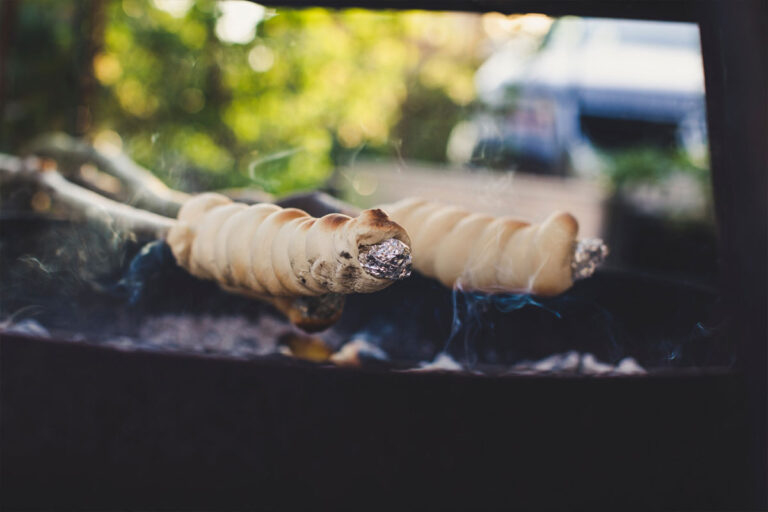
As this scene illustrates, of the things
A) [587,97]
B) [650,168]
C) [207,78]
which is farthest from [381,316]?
[587,97]

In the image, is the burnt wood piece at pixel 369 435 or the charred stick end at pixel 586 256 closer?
the burnt wood piece at pixel 369 435

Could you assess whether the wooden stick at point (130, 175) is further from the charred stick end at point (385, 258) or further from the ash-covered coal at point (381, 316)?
the charred stick end at point (385, 258)

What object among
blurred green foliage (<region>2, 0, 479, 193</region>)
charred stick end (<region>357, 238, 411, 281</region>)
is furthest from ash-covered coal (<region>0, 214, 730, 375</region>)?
blurred green foliage (<region>2, 0, 479, 193</region>)

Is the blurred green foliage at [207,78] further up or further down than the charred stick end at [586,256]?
further up

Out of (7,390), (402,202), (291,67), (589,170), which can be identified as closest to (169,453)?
(7,390)

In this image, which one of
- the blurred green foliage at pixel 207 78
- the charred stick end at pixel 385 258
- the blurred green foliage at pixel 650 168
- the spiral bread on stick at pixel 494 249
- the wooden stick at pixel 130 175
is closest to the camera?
the charred stick end at pixel 385 258

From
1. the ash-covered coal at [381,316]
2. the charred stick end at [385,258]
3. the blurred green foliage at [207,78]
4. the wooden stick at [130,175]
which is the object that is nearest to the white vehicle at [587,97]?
the blurred green foliage at [207,78]

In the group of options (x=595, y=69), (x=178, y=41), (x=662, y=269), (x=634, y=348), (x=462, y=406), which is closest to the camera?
(x=462, y=406)

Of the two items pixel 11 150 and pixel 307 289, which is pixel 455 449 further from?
pixel 11 150
